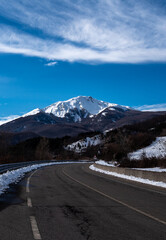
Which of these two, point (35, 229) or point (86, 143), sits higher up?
point (86, 143)

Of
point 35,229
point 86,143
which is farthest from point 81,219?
point 86,143

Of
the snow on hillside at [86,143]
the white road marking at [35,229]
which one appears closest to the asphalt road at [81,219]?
the white road marking at [35,229]

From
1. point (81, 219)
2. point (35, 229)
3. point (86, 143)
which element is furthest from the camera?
point (86, 143)

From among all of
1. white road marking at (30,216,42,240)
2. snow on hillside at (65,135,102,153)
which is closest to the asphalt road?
white road marking at (30,216,42,240)

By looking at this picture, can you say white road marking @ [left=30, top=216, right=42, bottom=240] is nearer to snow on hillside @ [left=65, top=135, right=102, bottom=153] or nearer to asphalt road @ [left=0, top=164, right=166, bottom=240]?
asphalt road @ [left=0, top=164, right=166, bottom=240]

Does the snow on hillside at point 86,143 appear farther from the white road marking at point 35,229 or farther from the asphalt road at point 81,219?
the white road marking at point 35,229

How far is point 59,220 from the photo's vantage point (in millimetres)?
7309

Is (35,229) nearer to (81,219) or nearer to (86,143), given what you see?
(81,219)

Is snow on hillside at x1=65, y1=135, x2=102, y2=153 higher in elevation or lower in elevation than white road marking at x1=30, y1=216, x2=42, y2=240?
higher

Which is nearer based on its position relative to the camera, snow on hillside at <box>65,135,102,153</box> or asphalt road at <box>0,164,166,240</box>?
asphalt road at <box>0,164,166,240</box>

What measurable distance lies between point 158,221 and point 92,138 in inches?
7181

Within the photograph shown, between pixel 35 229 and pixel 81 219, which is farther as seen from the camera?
pixel 81 219

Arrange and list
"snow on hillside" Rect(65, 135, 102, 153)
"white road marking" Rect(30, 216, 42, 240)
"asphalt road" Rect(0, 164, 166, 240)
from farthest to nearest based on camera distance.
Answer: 1. "snow on hillside" Rect(65, 135, 102, 153)
2. "asphalt road" Rect(0, 164, 166, 240)
3. "white road marking" Rect(30, 216, 42, 240)

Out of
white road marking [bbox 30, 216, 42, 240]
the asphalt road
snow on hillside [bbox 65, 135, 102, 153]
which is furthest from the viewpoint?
snow on hillside [bbox 65, 135, 102, 153]
